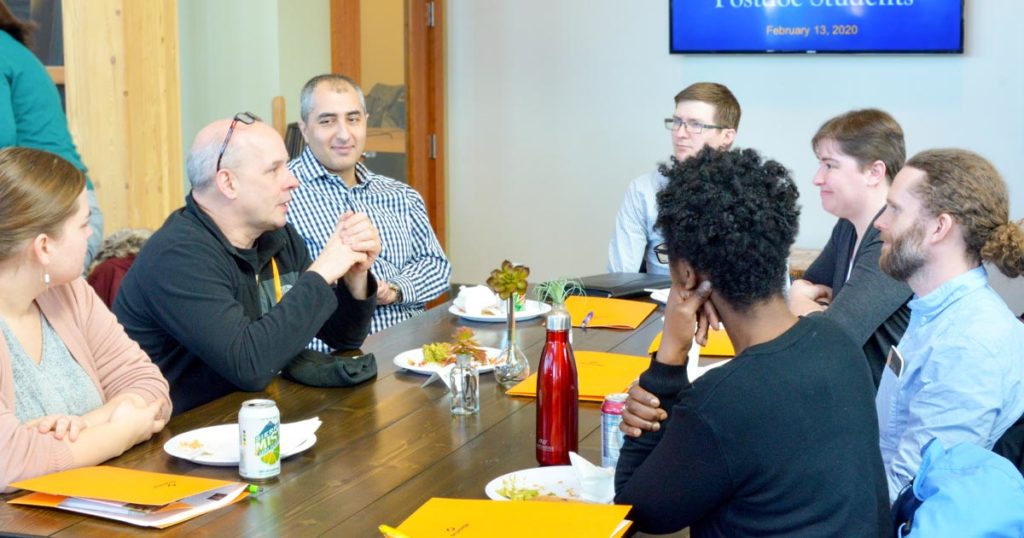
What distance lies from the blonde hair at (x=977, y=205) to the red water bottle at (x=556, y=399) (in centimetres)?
90

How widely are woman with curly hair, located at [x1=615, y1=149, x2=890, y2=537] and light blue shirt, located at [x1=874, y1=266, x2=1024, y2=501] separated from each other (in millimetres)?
598

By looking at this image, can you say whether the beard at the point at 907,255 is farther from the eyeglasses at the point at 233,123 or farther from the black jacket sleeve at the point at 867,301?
the eyeglasses at the point at 233,123

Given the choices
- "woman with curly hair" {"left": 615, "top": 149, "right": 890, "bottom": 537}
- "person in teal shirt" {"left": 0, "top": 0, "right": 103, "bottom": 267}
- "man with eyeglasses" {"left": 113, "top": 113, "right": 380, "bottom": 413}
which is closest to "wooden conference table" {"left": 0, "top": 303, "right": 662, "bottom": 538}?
"man with eyeglasses" {"left": 113, "top": 113, "right": 380, "bottom": 413}

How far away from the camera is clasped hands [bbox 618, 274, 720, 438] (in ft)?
5.62

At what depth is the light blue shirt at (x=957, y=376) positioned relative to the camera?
7.29 feet

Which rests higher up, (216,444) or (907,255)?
(907,255)

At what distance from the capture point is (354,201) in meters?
3.88

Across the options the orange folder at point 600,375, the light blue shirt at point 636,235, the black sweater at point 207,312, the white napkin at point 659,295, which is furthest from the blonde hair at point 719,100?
the black sweater at point 207,312

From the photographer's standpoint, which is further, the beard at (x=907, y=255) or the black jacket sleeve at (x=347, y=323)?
the black jacket sleeve at (x=347, y=323)

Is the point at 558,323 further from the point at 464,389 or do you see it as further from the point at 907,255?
the point at 907,255

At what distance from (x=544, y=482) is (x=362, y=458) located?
34cm

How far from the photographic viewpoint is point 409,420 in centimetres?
229

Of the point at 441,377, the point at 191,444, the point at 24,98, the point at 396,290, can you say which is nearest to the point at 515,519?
the point at 191,444

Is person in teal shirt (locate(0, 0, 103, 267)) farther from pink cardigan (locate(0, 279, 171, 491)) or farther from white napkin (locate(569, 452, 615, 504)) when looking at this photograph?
white napkin (locate(569, 452, 615, 504))
